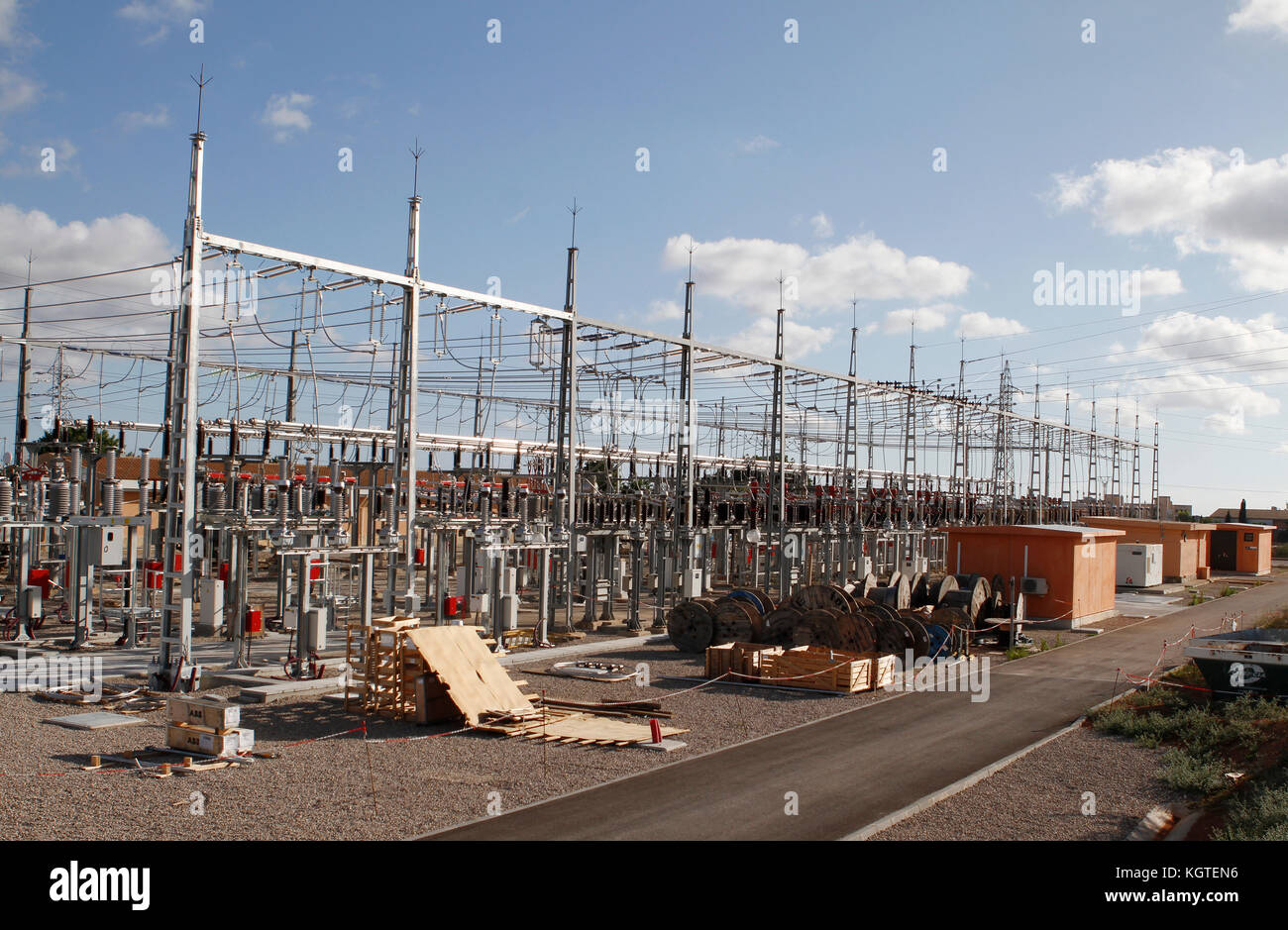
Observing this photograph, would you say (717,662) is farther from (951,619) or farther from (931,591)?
(931,591)

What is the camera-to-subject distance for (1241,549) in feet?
163

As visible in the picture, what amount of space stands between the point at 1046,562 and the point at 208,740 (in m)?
21.6

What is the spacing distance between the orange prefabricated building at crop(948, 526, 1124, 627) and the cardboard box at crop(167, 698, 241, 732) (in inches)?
786

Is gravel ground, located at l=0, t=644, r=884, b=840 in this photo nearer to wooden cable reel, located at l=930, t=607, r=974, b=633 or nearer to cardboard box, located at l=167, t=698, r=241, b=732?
cardboard box, located at l=167, t=698, r=241, b=732

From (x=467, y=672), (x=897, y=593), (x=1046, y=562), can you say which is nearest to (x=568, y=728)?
(x=467, y=672)

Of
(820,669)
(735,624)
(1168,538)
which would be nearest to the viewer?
(820,669)

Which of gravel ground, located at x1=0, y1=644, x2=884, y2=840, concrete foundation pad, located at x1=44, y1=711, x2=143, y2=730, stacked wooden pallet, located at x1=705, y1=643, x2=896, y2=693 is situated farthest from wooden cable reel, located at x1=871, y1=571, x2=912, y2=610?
concrete foundation pad, located at x1=44, y1=711, x2=143, y2=730

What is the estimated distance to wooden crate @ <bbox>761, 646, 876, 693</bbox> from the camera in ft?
51.8

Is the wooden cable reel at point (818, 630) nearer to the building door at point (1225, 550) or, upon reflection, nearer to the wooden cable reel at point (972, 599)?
the wooden cable reel at point (972, 599)

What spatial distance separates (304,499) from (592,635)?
7.62 meters

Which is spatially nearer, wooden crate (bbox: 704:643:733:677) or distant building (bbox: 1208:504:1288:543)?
wooden crate (bbox: 704:643:733:677)

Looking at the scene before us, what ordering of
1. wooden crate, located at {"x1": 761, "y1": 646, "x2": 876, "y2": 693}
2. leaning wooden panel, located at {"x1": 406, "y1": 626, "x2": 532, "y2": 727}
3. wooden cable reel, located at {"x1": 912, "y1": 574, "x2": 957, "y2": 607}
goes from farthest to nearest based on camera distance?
1. wooden cable reel, located at {"x1": 912, "y1": 574, "x2": 957, "y2": 607}
2. wooden crate, located at {"x1": 761, "y1": 646, "x2": 876, "y2": 693}
3. leaning wooden panel, located at {"x1": 406, "y1": 626, "x2": 532, "y2": 727}

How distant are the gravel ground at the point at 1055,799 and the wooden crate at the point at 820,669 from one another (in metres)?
3.93

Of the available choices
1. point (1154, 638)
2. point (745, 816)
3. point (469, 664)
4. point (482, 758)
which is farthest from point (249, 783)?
point (1154, 638)
